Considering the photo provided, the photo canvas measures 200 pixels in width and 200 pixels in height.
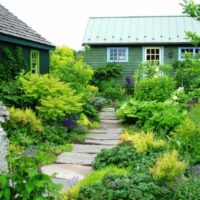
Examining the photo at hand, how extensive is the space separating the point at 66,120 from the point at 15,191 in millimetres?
6678

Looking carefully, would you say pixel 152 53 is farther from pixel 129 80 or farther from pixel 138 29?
pixel 129 80

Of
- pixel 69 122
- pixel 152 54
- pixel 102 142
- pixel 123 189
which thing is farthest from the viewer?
pixel 152 54

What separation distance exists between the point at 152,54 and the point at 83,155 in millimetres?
14881

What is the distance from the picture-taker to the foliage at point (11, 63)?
12109mm

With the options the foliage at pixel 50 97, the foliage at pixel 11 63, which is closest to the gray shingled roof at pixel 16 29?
the foliage at pixel 11 63

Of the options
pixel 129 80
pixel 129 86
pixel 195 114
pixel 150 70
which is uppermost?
pixel 150 70

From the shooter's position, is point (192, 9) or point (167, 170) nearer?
point (192, 9)

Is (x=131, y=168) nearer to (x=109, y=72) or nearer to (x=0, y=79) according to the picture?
(x=0, y=79)

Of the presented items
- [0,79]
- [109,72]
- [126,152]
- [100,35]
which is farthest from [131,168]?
[100,35]

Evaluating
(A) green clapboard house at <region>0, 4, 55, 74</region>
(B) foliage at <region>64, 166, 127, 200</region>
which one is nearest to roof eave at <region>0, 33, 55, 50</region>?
(A) green clapboard house at <region>0, 4, 55, 74</region>

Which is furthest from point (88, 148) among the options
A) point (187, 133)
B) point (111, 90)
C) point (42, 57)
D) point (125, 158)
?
point (111, 90)

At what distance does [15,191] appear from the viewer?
3.79 metres

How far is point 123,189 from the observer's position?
4957 mm

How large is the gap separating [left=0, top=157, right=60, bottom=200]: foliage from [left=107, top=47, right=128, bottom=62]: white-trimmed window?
19.0 metres
